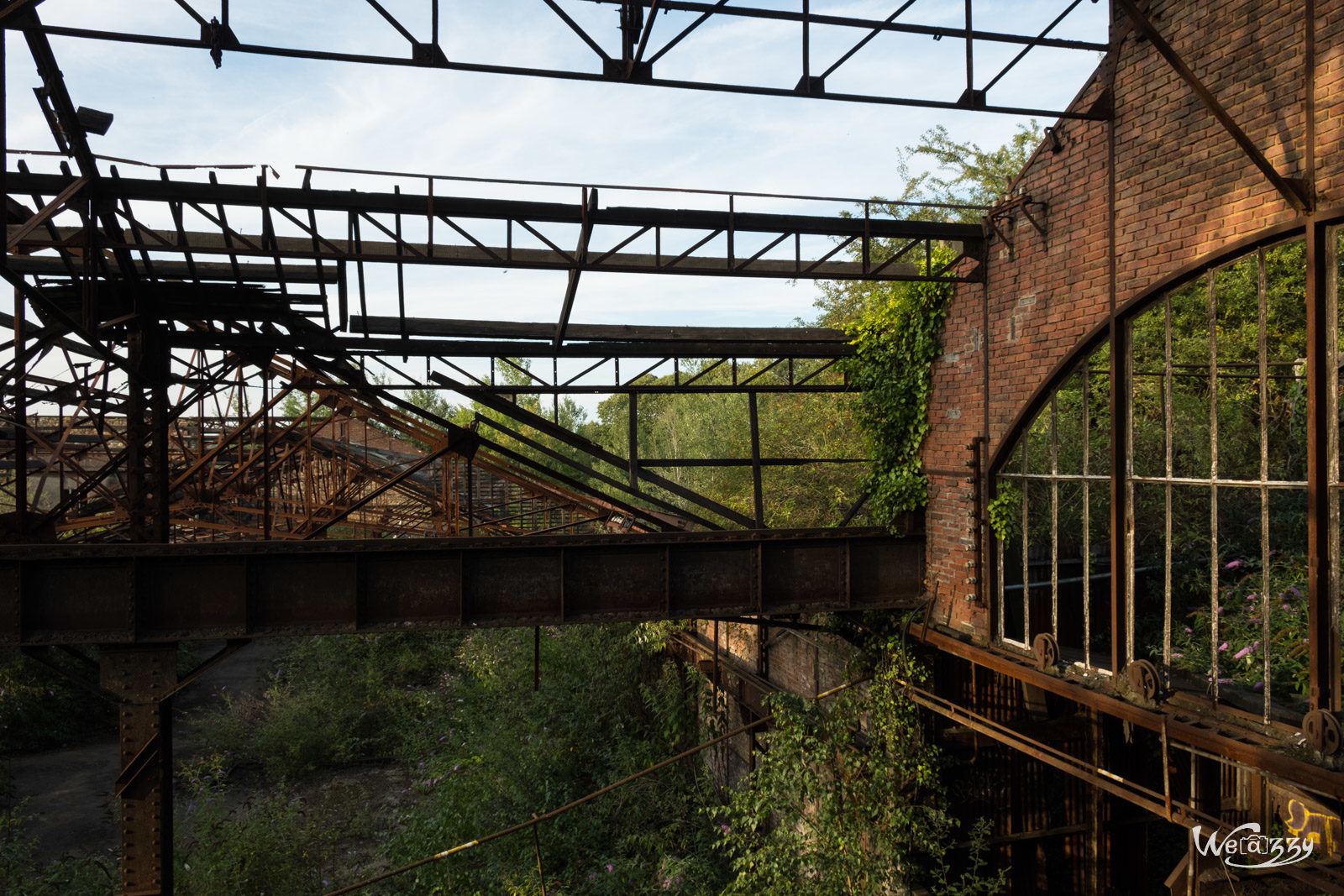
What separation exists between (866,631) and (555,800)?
7.29m

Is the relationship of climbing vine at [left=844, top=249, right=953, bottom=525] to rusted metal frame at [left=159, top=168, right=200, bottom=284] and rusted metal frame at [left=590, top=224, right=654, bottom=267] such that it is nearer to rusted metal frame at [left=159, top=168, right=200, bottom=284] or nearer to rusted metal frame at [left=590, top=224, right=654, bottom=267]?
rusted metal frame at [left=590, top=224, right=654, bottom=267]

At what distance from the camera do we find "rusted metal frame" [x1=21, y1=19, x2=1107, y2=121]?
6223mm

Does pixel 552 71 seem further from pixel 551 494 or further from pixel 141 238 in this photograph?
pixel 551 494

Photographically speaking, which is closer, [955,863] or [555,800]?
[955,863]

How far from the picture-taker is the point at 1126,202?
723cm

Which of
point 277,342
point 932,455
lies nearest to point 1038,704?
point 932,455

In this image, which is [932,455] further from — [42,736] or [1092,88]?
[42,736]

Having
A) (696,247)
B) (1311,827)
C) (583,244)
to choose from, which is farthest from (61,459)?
(1311,827)

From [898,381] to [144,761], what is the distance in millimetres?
10053

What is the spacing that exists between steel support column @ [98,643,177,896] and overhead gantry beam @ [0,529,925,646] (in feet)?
0.91

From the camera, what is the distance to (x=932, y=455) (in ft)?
33.0

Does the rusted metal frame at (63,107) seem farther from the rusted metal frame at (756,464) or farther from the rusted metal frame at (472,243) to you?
the rusted metal frame at (756,464)

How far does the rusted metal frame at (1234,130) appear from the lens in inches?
216

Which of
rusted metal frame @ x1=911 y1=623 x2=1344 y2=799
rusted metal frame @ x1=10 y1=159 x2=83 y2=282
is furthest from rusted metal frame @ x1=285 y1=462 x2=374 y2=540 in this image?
rusted metal frame @ x1=911 y1=623 x2=1344 y2=799
